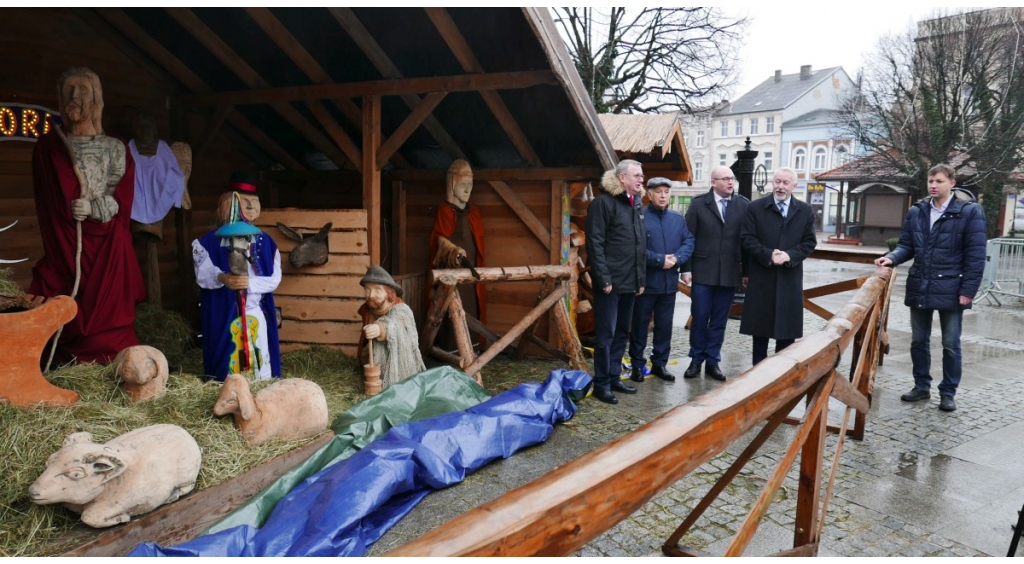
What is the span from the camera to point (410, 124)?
18.3ft

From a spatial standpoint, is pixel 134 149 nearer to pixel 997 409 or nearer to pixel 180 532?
pixel 180 532

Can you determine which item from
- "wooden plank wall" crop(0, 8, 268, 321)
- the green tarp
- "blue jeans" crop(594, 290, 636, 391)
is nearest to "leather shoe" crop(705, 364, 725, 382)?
"blue jeans" crop(594, 290, 636, 391)

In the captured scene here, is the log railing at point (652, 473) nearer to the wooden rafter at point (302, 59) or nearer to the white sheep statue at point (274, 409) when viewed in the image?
the white sheep statue at point (274, 409)

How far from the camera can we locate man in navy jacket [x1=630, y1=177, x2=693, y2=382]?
6.13 metres

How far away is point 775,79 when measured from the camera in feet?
157

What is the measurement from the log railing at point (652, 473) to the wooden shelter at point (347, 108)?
3.33m

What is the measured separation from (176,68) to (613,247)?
444 cm

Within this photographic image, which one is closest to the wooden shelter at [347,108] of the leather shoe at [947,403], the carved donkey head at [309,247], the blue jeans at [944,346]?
the carved donkey head at [309,247]

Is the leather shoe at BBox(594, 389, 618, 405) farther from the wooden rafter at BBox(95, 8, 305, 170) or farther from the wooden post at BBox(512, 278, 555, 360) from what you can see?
the wooden rafter at BBox(95, 8, 305, 170)

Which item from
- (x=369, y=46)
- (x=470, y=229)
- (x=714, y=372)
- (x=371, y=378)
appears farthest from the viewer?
(x=470, y=229)

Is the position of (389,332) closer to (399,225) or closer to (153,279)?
(399,225)

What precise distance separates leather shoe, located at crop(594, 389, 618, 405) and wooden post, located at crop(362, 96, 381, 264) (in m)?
2.23

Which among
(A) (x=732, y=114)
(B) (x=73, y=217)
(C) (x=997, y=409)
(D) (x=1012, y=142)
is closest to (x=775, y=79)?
(A) (x=732, y=114)

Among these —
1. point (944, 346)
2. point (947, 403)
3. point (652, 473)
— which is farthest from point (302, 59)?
point (947, 403)
